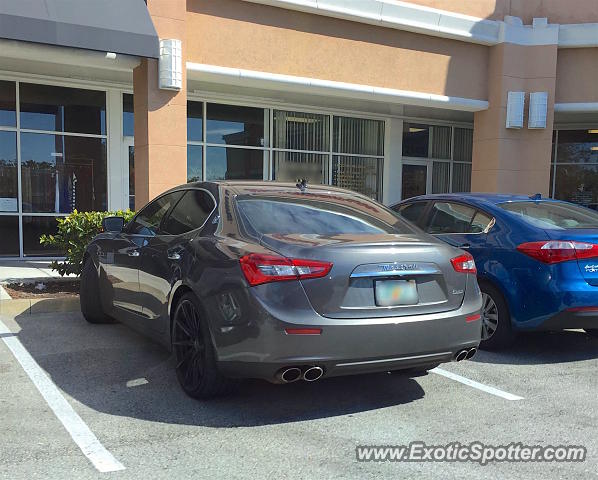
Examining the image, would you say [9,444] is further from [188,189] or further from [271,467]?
[188,189]

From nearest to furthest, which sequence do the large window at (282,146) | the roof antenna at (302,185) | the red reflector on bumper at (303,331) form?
the red reflector on bumper at (303,331) < the roof antenna at (302,185) < the large window at (282,146)

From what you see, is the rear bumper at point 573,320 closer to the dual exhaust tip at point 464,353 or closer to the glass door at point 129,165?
the dual exhaust tip at point 464,353

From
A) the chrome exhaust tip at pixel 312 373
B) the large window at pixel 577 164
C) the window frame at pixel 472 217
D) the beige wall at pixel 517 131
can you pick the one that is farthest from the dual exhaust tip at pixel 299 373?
the large window at pixel 577 164

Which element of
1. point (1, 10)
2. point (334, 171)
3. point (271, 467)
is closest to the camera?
point (271, 467)

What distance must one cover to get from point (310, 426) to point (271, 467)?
2.07ft

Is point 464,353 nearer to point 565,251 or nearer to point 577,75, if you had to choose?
point 565,251

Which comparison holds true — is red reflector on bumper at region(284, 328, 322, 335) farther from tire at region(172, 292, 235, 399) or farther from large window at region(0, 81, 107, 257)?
large window at region(0, 81, 107, 257)

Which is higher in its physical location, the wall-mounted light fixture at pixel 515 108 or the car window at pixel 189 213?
the wall-mounted light fixture at pixel 515 108

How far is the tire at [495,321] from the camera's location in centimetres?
547

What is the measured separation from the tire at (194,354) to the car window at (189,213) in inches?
25.5

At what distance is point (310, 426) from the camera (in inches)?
149

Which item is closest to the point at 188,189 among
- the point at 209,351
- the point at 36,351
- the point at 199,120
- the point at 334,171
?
the point at 209,351

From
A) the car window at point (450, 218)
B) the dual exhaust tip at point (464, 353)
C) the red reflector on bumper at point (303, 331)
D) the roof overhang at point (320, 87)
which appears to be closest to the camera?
the red reflector on bumper at point (303, 331)

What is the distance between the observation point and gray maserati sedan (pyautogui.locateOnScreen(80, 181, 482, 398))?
11.8ft
